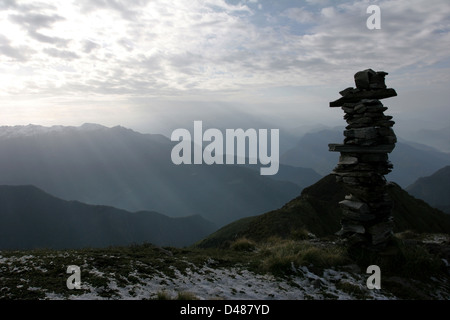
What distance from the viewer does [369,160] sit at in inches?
516

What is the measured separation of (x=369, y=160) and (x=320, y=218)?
3145cm

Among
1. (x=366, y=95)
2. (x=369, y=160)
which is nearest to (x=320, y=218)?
(x=369, y=160)

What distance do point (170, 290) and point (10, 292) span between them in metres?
3.95

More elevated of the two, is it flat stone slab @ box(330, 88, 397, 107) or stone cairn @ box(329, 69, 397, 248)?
flat stone slab @ box(330, 88, 397, 107)

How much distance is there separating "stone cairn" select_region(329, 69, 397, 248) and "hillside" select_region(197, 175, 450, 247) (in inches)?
191

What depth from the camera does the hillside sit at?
3269 centimetres

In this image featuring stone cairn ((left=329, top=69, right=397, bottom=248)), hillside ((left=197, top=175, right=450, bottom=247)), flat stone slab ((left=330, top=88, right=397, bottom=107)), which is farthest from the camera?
hillside ((left=197, top=175, right=450, bottom=247))

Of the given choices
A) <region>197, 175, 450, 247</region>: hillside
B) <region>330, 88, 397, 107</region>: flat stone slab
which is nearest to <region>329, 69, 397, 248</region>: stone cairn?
<region>330, 88, 397, 107</region>: flat stone slab

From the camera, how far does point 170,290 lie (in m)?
7.94

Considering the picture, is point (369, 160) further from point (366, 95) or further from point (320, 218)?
point (320, 218)

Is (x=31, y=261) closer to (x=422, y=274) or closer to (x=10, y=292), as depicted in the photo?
(x=10, y=292)

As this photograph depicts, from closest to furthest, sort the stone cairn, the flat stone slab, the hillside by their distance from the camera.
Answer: the flat stone slab, the stone cairn, the hillside

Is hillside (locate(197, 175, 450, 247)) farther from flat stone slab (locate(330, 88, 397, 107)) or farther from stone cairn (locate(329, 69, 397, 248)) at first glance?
flat stone slab (locate(330, 88, 397, 107))

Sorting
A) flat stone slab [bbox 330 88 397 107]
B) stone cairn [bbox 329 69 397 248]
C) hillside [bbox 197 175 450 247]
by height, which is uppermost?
flat stone slab [bbox 330 88 397 107]
